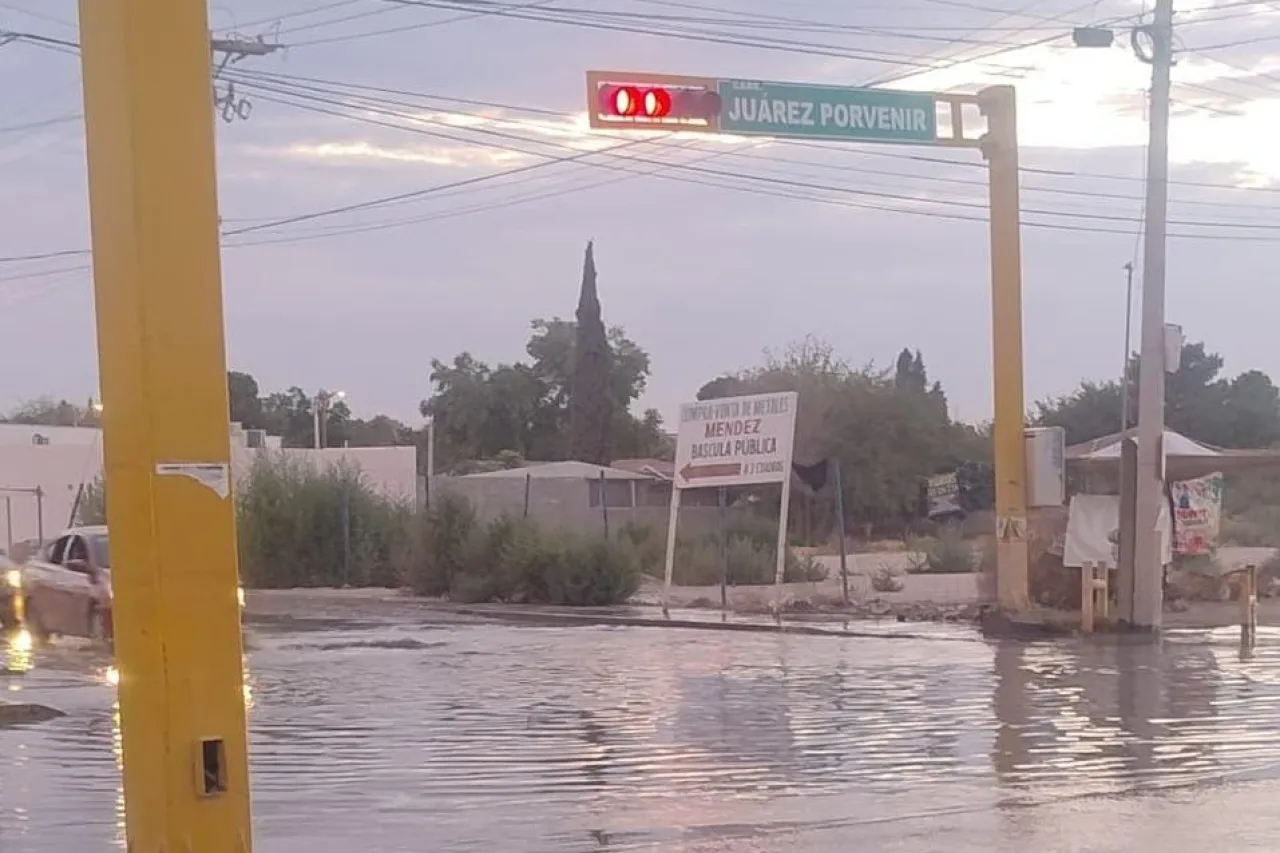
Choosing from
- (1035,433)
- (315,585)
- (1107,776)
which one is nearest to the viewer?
(1107,776)

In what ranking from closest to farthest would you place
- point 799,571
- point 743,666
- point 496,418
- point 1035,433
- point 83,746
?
point 83,746 → point 743,666 → point 1035,433 → point 799,571 → point 496,418

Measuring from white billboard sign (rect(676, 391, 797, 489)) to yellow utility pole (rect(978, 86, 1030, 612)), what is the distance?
3614 millimetres

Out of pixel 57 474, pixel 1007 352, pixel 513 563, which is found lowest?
pixel 513 563

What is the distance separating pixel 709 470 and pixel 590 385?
47.0 m

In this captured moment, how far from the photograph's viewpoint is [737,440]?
99.2 ft

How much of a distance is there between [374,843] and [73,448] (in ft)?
175

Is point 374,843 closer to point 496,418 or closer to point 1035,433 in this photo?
point 1035,433

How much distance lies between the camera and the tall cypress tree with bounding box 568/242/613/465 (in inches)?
2950

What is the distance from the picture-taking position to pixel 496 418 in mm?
93625

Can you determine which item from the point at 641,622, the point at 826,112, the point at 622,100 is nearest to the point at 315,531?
the point at 641,622

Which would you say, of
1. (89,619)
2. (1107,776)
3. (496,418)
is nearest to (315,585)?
(89,619)

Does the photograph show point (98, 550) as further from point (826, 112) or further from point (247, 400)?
point (247, 400)

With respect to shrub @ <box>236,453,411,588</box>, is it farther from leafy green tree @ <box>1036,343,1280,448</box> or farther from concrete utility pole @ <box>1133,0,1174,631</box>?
leafy green tree @ <box>1036,343,1280,448</box>

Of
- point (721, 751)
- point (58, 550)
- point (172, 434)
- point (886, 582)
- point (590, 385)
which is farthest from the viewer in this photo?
point (590, 385)
